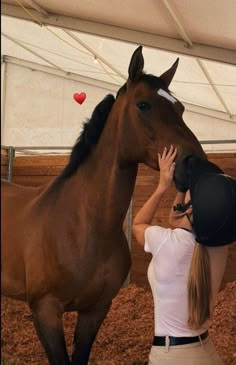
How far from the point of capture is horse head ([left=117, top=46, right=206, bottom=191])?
5.54 ft

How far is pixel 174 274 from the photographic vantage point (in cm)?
160

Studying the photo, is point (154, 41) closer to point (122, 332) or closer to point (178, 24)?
point (178, 24)

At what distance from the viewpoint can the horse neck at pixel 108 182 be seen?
1.90m

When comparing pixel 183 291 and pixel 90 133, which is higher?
pixel 90 133

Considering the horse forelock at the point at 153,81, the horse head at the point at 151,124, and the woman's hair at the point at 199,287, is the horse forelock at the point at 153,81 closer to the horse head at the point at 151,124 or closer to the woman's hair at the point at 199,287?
the horse head at the point at 151,124

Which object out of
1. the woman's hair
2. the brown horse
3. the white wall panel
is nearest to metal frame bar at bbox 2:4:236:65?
the brown horse

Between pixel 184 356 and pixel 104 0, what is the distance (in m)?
2.99

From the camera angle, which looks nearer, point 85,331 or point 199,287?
point 199,287

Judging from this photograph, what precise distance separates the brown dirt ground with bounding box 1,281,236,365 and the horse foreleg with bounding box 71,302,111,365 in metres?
0.56

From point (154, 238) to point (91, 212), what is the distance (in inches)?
14.7

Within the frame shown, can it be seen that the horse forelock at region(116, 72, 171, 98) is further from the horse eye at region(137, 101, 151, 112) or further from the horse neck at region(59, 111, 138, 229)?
the horse neck at region(59, 111, 138, 229)

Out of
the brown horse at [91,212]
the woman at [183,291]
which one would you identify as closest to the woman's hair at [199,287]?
the woman at [183,291]

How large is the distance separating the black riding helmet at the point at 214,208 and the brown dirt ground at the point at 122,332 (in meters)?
1.48

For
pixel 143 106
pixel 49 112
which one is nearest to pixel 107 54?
pixel 49 112
